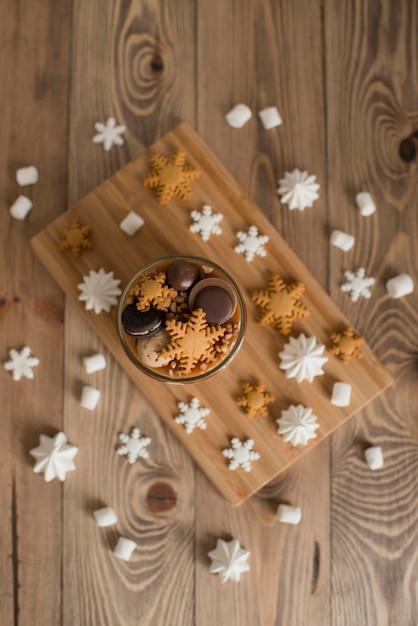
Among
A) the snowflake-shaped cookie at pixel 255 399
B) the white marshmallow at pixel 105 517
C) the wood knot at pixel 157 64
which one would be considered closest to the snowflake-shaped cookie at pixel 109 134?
the wood knot at pixel 157 64

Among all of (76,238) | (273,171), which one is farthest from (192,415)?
(273,171)

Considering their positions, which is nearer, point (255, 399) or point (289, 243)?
point (255, 399)

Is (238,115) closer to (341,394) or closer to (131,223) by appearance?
(131,223)

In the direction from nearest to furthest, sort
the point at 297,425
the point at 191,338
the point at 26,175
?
the point at 191,338, the point at 297,425, the point at 26,175

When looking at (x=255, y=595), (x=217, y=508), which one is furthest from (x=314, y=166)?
(x=255, y=595)

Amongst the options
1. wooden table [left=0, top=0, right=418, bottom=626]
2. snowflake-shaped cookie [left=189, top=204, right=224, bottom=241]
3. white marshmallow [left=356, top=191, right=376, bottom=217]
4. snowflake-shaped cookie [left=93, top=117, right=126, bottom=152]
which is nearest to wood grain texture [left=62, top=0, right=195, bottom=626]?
wooden table [left=0, top=0, right=418, bottom=626]

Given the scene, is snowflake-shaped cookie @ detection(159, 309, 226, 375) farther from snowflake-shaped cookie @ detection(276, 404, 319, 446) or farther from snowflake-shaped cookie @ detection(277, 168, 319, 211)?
snowflake-shaped cookie @ detection(277, 168, 319, 211)
